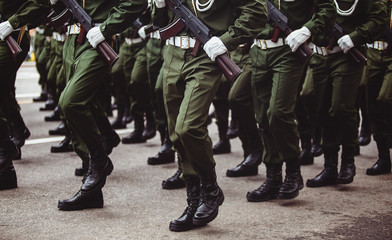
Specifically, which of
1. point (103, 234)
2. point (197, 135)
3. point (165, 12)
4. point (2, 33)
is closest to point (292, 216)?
point (197, 135)

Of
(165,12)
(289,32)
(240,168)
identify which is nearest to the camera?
(165,12)

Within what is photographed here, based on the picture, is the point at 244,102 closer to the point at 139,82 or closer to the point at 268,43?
the point at 268,43

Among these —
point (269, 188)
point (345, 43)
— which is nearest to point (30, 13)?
point (269, 188)

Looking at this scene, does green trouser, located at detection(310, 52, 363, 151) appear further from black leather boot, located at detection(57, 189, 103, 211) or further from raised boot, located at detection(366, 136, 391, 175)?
black leather boot, located at detection(57, 189, 103, 211)

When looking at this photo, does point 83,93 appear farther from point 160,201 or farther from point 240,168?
point 240,168

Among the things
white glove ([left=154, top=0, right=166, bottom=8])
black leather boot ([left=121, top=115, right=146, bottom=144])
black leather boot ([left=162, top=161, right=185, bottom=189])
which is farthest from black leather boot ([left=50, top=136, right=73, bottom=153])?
white glove ([left=154, top=0, right=166, bottom=8])

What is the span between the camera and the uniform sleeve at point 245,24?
13.7 ft

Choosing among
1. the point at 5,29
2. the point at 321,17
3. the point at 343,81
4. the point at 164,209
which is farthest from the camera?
A: the point at 343,81

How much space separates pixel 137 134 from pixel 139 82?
27.6 inches

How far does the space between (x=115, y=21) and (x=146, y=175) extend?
202cm

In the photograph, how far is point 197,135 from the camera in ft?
13.5

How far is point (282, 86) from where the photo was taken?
498cm

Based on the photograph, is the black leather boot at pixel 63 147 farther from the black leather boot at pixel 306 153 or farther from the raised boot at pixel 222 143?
the black leather boot at pixel 306 153

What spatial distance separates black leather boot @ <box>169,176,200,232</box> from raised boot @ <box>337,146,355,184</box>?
6.29 ft
